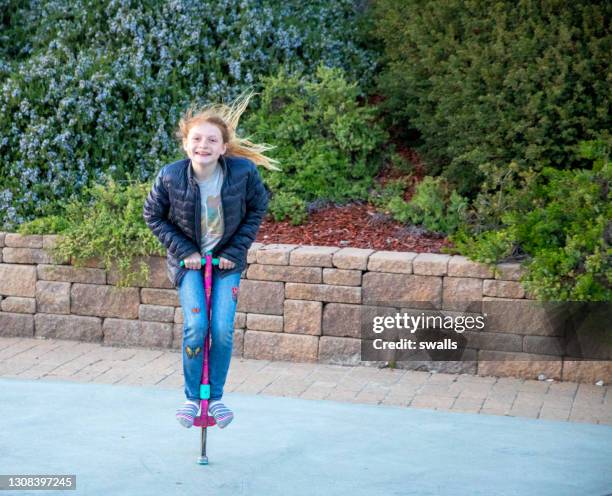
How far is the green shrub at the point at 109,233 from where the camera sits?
23.7ft

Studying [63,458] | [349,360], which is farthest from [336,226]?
[63,458]

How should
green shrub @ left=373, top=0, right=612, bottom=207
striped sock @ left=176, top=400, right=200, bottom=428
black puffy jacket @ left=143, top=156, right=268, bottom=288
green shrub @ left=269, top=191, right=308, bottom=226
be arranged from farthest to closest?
green shrub @ left=269, top=191, right=308, bottom=226 < green shrub @ left=373, top=0, right=612, bottom=207 < black puffy jacket @ left=143, top=156, right=268, bottom=288 < striped sock @ left=176, top=400, right=200, bottom=428

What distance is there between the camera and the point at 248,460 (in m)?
4.81

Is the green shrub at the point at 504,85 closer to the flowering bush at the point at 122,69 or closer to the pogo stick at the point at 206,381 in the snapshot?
the flowering bush at the point at 122,69

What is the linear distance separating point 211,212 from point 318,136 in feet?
12.3

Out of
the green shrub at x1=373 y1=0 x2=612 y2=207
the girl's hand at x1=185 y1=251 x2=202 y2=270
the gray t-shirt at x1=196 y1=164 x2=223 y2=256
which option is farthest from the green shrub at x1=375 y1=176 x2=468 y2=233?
the girl's hand at x1=185 y1=251 x2=202 y2=270

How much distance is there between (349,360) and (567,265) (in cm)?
165

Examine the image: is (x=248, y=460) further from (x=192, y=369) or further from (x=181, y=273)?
(x=181, y=273)

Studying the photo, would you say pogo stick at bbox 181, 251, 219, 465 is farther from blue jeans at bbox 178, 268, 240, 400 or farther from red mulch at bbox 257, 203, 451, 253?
red mulch at bbox 257, 203, 451, 253

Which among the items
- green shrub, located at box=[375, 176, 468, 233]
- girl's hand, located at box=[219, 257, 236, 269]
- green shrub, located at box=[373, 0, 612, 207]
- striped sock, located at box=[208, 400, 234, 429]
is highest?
green shrub, located at box=[373, 0, 612, 207]

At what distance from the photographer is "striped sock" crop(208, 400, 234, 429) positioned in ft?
15.4

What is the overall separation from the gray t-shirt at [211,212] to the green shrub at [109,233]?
2.33 metres

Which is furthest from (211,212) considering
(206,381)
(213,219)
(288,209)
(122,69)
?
(122,69)

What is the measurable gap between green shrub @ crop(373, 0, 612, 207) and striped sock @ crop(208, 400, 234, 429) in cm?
316
